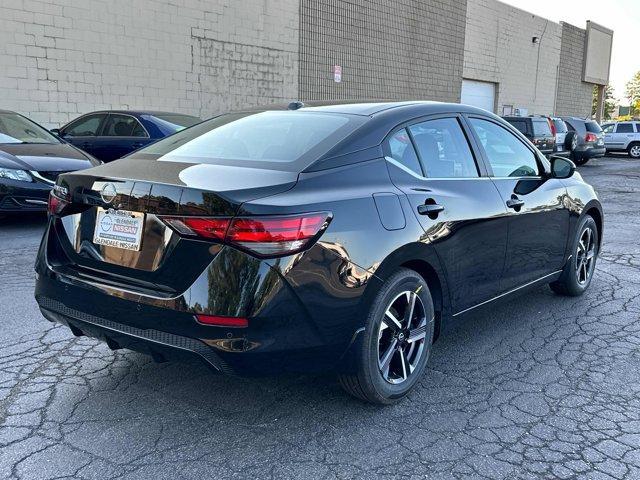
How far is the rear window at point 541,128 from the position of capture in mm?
18739

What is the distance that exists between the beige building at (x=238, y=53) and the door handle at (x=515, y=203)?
1099cm

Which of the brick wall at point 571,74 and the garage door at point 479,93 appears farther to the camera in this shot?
the brick wall at point 571,74

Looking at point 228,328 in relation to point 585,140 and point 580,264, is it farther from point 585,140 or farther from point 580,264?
point 585,140

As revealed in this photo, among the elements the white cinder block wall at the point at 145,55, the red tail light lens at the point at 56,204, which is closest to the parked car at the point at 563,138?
the white cinder block wall at the point at 145,55

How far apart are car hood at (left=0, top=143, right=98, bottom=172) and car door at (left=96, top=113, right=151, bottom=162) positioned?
59.5 inches

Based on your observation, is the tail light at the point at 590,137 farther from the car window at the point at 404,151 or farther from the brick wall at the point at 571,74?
the car window at the point at 404,151

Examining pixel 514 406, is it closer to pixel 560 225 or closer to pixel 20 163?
pixel 560 225

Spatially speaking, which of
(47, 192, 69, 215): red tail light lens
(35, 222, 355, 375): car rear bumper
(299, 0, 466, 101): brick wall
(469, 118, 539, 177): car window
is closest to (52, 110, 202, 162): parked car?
(469, 118, 539, 177): car window

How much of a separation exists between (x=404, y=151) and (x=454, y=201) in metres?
0.44

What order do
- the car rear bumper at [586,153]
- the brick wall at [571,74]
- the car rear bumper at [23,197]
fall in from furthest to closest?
the brick wall at [571,74]
the car rear bumper at [586,153]
the car rear bumper at [23,197]

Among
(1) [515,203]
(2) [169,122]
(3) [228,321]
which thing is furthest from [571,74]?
(3) [228,321]

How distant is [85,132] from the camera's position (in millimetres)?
10742

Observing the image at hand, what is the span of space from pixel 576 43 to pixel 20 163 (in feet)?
113

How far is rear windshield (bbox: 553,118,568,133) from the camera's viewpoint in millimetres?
20466
